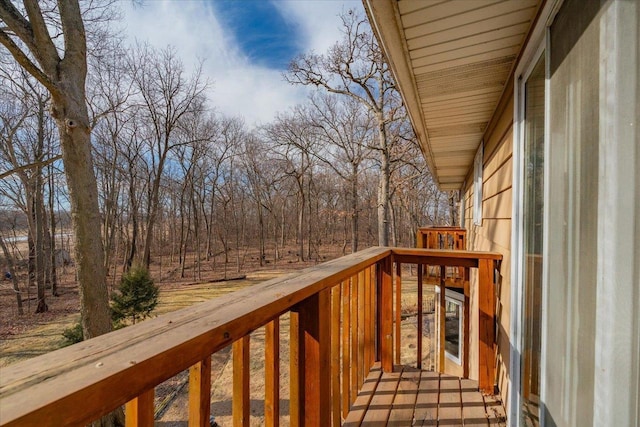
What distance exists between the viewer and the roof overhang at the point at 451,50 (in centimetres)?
150

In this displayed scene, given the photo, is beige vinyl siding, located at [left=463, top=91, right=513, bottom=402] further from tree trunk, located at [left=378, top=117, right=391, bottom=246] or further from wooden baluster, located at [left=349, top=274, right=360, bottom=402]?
tree trunk, located at [left=378, top=117, right=391, bottom=246]

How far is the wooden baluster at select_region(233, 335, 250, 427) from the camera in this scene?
925 mm

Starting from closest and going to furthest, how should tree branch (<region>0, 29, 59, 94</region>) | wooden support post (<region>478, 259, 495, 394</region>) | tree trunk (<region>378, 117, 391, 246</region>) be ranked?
wooden support post (<region>478, 259, 495, 394</region>), tree branch (<region>0, 29, 59, 94</region>), tree trunk (<region>378, 117, 391, 246</region>)

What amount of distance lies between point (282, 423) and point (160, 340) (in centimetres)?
529

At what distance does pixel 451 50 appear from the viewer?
1.89m

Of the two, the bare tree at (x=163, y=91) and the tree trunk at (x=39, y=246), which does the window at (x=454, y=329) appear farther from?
the tree trunk at (x=39, y=246)

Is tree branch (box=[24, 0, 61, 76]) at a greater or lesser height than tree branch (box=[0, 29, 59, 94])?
greater

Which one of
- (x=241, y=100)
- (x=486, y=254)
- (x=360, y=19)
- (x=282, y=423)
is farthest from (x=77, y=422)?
(x=241, y=100)

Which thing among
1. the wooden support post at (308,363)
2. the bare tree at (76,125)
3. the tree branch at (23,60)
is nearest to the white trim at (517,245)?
the wooden support post at (308,363)

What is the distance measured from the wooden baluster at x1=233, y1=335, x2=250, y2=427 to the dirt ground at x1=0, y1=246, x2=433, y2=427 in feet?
15.9

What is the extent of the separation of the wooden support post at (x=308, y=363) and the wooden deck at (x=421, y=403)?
0.72m

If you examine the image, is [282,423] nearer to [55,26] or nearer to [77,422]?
[77,422]

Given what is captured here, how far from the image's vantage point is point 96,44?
8391 millimetres

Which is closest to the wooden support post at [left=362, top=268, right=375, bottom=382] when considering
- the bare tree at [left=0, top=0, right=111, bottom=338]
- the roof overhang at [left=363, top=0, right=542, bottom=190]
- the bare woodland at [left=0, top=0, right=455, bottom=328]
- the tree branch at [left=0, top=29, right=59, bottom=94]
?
the roof overhang at [left=363, top=0, right=542, bottom=190]
